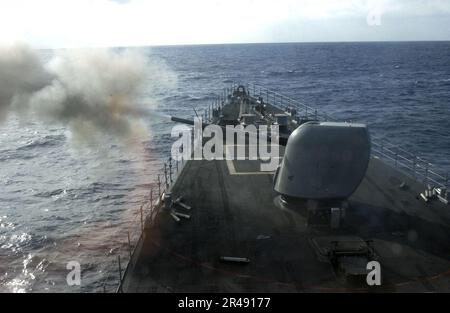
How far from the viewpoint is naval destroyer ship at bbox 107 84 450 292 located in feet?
34.3

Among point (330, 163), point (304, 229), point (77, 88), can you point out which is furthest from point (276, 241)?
point (77, 88)

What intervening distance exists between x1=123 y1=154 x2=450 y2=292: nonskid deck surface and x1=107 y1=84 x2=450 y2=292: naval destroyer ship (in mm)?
29

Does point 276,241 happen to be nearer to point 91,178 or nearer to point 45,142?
point 91,178

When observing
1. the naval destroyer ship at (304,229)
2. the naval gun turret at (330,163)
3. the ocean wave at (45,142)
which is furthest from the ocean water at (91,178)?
the naval gun turret at (330,163)

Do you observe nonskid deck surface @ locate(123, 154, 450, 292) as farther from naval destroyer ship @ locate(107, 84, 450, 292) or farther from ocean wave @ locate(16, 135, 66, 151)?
ocean wave @ locate(16, 135, 66, 151)

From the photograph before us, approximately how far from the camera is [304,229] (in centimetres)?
1318

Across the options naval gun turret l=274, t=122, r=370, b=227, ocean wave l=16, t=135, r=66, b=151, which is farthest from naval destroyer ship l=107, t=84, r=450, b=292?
ocean wave l=16, t=135, r=66, b=151

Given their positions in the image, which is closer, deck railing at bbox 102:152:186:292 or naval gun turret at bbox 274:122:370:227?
deck railing at bbox 102:152:186:292

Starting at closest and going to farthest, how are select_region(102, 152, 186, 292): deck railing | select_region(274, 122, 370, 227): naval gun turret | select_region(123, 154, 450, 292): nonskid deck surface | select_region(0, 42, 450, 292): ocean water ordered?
select_region(123, 154, 450, 292): nonskid deck surface < select_region(102, 152, 186, 292): deck railing < select_region(274, 122, 370, 227): naval gun turret < select_region(0, 42, 450, 292): ocean water

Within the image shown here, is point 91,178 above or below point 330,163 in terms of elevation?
below

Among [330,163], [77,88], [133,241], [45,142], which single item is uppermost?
[77,88]

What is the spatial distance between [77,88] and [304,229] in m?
8.39
